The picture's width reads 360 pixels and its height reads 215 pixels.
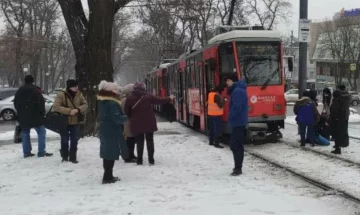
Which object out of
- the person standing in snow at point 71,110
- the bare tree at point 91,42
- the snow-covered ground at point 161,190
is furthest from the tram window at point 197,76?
the person standing in snow at point 71,110

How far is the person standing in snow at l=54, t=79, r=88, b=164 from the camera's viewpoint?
9.86 m

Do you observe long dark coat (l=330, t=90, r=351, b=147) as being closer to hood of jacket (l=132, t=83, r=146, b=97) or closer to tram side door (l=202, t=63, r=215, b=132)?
tram side door (l=202, t=63, r=215, b=132)

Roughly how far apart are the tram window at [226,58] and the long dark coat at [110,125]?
6.24 meters

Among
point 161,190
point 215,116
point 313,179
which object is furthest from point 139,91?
point 215,116

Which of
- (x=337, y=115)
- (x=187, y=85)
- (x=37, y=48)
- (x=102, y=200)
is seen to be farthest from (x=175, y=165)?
(x=37, y=48)

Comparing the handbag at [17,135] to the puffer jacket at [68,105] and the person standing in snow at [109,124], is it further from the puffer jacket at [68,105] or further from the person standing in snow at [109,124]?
the person standing in snow at [109,124]

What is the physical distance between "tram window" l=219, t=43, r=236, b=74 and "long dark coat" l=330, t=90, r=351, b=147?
326cm

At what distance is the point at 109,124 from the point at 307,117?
662cm

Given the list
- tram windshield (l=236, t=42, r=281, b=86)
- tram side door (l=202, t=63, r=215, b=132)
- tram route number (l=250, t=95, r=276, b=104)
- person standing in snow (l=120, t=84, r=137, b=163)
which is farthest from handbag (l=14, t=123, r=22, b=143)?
tram route number (l=250, t=95, r=276, b=104)

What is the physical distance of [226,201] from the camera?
6746 millimetres

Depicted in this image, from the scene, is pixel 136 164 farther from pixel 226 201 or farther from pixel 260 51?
pixel 260 51

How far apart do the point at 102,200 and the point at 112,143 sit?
52.3 inches

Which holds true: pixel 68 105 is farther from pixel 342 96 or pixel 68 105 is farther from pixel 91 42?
pixel 342 96

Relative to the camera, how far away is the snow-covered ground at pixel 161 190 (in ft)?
21.2
